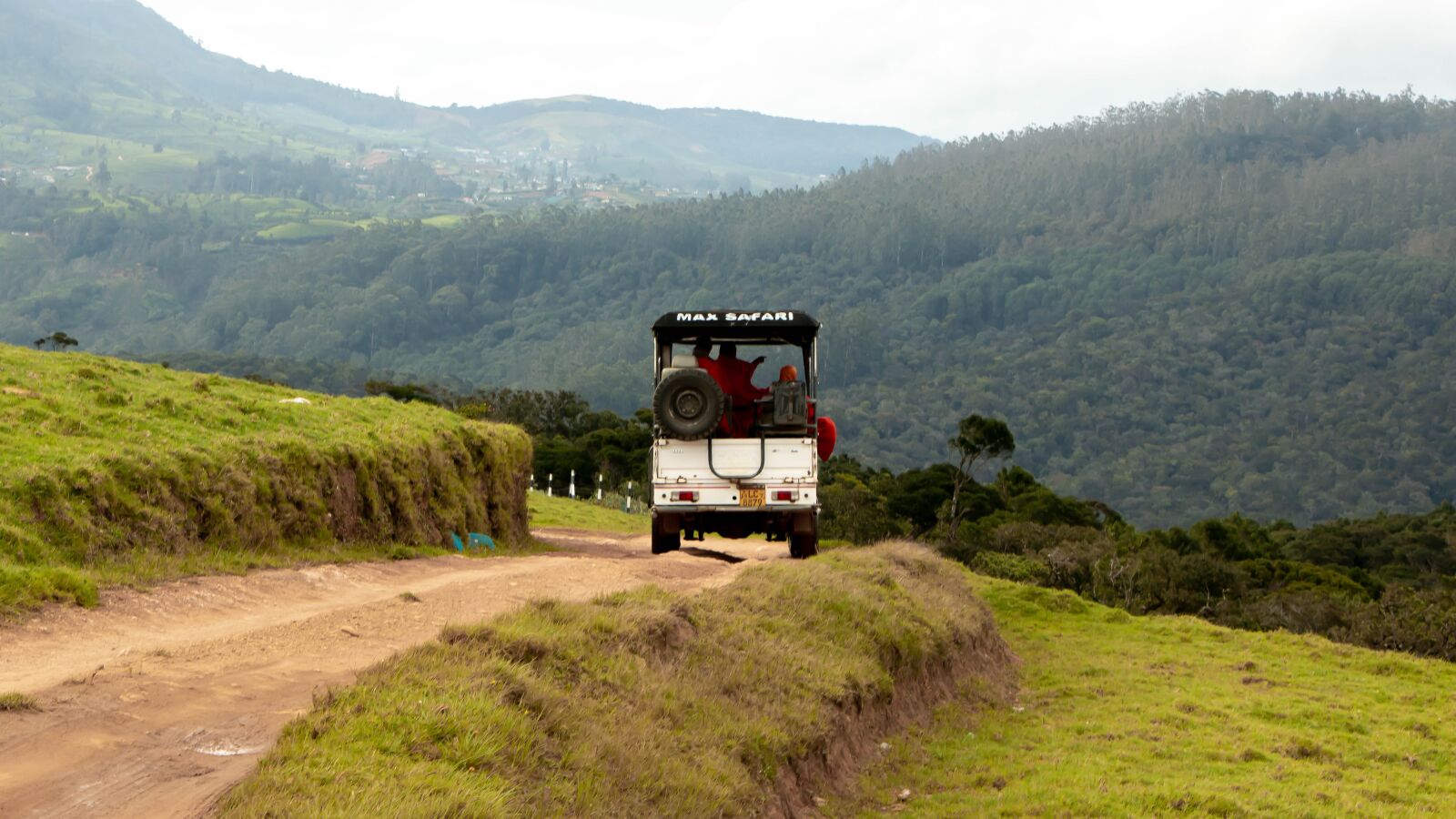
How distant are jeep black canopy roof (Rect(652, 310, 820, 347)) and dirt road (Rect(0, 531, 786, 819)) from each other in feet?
17.6

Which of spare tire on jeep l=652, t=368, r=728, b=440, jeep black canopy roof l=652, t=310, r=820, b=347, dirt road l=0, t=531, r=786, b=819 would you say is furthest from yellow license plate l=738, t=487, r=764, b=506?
dirt road l=0, t=531, r=786, b=819

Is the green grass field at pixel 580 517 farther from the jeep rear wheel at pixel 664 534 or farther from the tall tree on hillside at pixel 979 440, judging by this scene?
the tall tree on hillside at pixel 979 440

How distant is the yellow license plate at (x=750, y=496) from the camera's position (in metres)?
19.7

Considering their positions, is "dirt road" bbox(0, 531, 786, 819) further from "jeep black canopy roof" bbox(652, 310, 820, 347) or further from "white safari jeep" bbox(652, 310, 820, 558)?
"jeep black canopy roof" bbox(652, 310, 820, 347)

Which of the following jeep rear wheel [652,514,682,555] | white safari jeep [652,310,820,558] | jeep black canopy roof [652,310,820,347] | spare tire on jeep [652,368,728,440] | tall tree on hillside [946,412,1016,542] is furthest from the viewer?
tall tree on hillside [946,412,1016,542]

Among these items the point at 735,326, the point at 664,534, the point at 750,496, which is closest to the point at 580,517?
the point at 664,534

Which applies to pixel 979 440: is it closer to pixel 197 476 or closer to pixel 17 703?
pixel 197 476

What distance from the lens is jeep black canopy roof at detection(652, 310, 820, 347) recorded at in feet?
66.9

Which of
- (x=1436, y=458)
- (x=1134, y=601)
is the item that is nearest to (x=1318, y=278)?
(x=1436, y=458)

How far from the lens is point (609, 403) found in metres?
159

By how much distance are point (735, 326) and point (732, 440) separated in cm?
189

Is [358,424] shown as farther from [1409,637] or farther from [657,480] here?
[1409,637]

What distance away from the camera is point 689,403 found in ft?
62.3

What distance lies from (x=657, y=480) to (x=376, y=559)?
4230mm
